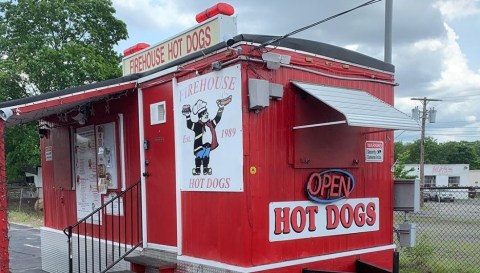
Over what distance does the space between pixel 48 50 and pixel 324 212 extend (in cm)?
2082

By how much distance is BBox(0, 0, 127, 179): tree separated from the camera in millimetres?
22922

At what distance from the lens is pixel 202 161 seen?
5.47 metres

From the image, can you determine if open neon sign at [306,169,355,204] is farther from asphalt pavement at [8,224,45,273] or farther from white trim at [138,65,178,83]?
asphalt pavement at [8,224,45,273]

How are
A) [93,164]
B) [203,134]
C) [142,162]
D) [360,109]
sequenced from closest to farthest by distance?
1. [360,109]
2. [203,134]
3. [142,162]
4. [93,164]

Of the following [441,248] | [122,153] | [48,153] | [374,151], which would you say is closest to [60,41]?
[48,153]

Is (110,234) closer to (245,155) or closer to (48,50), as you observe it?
(245,155)

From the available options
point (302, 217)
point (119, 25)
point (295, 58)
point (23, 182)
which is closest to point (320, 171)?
point (302, 217)

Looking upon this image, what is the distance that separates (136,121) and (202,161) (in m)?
1.63

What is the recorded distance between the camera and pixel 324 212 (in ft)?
18.2

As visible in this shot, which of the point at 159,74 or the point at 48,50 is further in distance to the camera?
the point at 48,50

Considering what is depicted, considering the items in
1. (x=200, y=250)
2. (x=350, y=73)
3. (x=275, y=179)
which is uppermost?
(x=350, y=73)

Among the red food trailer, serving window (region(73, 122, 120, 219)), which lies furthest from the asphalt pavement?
the red food trailer

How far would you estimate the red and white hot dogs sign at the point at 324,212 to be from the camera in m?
5.14

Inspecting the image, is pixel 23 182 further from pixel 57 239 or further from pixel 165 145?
pixel 165 145
